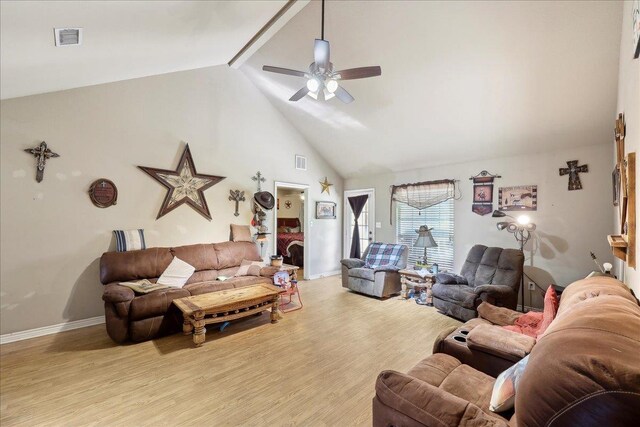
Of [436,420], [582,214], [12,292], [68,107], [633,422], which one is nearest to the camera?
[633,422]

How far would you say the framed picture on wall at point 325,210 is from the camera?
6.25 meters

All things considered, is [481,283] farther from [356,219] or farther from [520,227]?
[356,219]

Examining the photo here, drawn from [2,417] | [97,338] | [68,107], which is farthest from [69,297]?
[68,107]

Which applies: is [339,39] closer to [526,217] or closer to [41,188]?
[526,217]

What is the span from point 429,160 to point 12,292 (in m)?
6.29

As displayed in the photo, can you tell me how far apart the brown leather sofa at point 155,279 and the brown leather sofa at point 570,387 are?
286 centimetres

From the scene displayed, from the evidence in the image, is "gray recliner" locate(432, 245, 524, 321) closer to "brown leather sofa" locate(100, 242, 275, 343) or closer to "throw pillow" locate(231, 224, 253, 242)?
"brown leather sofa" locate(100, 242, 275, 343)

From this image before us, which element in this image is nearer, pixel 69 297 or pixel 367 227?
pixel 69 297

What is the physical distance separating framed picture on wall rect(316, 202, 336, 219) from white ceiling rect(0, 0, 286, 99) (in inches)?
137

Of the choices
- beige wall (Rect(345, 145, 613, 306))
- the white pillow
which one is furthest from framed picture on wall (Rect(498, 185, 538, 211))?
the white pillow

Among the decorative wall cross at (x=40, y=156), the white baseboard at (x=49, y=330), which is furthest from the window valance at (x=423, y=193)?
the decorative wall cross at (x=40, y=156)

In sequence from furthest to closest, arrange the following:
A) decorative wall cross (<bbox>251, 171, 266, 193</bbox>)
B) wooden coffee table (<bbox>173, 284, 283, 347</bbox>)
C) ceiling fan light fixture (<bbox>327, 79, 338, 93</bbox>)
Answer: decorative wall cross (<bbox>251, 171, 266, 193</bbox>) < wooden coffee table (<bbox>173, 284, 283, 347</bbox>) < ceiling fan light fixture (<bbox>327, 79, 338, 93</bbox>)

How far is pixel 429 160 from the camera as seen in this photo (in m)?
5.13

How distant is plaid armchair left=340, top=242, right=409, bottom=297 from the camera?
4.63 meters
